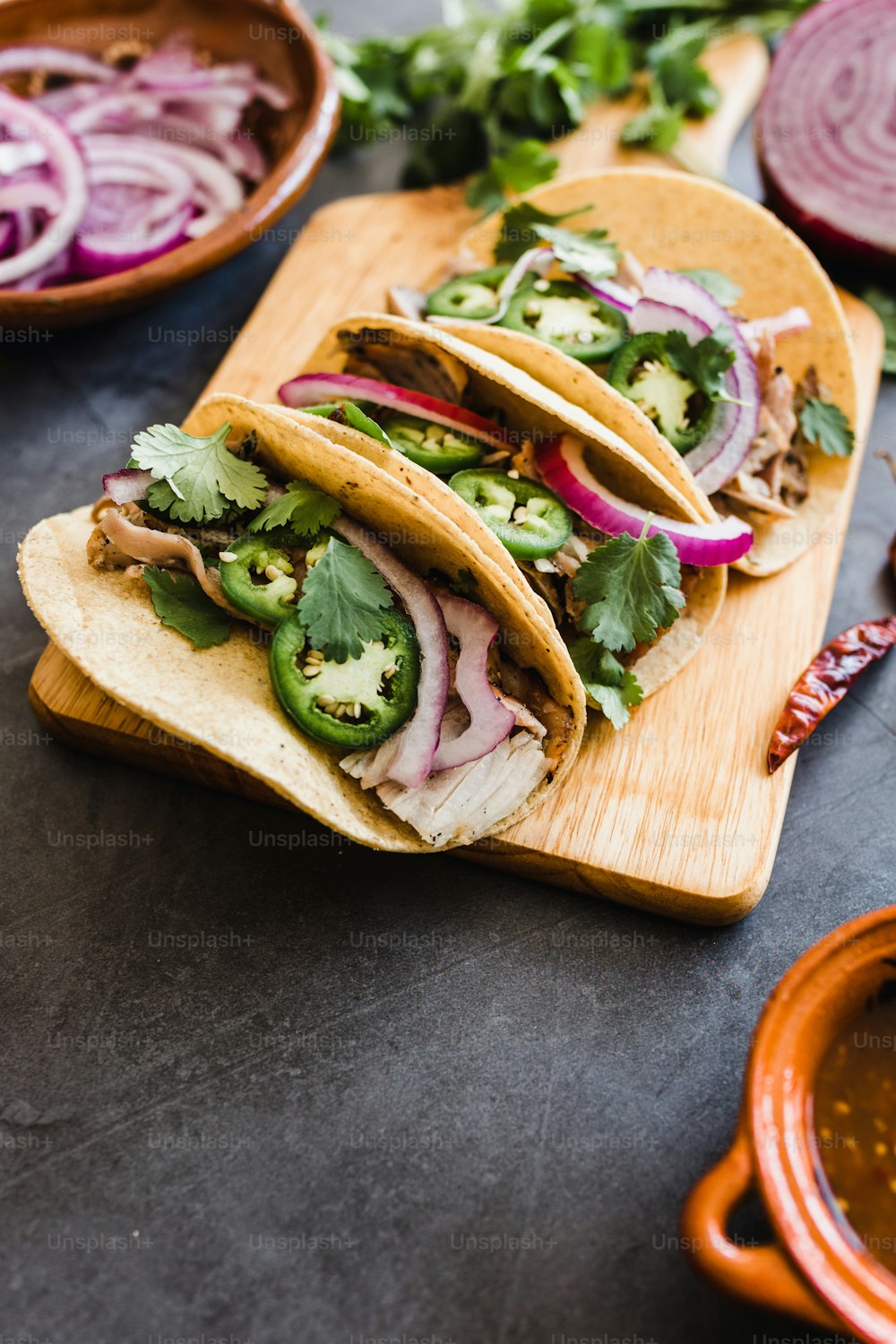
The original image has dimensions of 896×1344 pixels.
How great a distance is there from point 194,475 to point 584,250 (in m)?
1.50

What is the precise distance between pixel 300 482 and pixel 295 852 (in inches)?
40.0

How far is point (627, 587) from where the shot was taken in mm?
2828

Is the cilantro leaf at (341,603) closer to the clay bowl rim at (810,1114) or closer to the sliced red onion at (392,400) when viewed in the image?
the sliced red onion at (392,400)

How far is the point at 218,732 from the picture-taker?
2.44 meters

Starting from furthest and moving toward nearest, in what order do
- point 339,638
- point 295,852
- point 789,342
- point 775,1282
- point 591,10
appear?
point 591,10 → point 789,342 → point 295,852 → point 339,638 → point 775,1282

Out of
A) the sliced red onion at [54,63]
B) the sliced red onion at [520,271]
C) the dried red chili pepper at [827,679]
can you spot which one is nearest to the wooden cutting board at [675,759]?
the dried red chili pepper at [827,679]

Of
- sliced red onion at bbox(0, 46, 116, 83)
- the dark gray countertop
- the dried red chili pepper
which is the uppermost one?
sliced red onion at bbox(0, 46, 116, 83)

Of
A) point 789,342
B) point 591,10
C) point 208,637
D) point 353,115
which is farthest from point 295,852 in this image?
point 591,10

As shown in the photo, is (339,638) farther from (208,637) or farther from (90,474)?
(90,474)

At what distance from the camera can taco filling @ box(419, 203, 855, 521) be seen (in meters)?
3.16

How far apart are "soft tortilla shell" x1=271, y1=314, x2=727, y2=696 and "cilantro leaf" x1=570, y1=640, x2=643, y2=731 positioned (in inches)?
4.8

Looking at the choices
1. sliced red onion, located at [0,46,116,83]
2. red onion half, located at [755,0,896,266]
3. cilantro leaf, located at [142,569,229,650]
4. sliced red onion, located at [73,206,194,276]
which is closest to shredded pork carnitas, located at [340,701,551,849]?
cilantro leaf, located at [142,569,229,650]

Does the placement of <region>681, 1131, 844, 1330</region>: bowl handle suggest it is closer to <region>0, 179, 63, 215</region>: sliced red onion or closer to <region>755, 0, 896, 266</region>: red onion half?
<region>755, 0, 896, 266</region>: red onion half

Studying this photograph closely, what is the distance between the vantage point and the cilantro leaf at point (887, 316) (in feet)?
12.9
